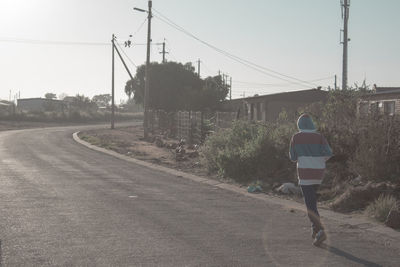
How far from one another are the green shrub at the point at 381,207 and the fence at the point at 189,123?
32.0 ft

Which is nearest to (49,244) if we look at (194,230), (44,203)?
(194,230)

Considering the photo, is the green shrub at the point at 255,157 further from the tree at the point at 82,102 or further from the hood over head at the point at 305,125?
the tree at the point at 82,102

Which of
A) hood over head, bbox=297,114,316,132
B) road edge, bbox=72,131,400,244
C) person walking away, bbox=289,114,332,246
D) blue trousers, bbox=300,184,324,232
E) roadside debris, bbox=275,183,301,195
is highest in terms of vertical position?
hood over head, bbox=297,114,316,132

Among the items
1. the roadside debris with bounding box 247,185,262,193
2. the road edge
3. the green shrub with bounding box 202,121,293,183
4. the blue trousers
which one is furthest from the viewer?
the green shrub with bounding box 202,121,293,183

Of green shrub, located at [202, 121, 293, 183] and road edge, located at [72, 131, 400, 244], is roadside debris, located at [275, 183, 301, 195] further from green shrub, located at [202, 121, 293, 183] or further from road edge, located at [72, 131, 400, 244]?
green shrub, located at [202, 121, 293, 183]

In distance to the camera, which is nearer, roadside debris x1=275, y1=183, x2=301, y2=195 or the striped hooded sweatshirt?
the striped hooded sweatshirt

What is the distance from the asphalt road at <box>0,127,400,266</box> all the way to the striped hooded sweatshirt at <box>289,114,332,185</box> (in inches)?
34.1

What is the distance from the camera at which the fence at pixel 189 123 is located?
74.6 feet

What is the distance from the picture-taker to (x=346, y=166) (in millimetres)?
11367

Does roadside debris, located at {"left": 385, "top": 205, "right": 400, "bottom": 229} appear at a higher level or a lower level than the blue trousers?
lower

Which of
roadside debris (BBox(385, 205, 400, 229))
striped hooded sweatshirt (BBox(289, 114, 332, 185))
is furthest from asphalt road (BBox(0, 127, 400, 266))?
striped hooded sweatshirt (BBox(289, 114, 332, 185))

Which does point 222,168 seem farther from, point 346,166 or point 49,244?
point 49,244

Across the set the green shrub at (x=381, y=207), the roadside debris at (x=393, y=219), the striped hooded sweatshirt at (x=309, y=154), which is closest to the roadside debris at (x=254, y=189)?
the green shrub at (x=381, y=207)

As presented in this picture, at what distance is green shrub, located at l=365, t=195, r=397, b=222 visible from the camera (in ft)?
26.4
